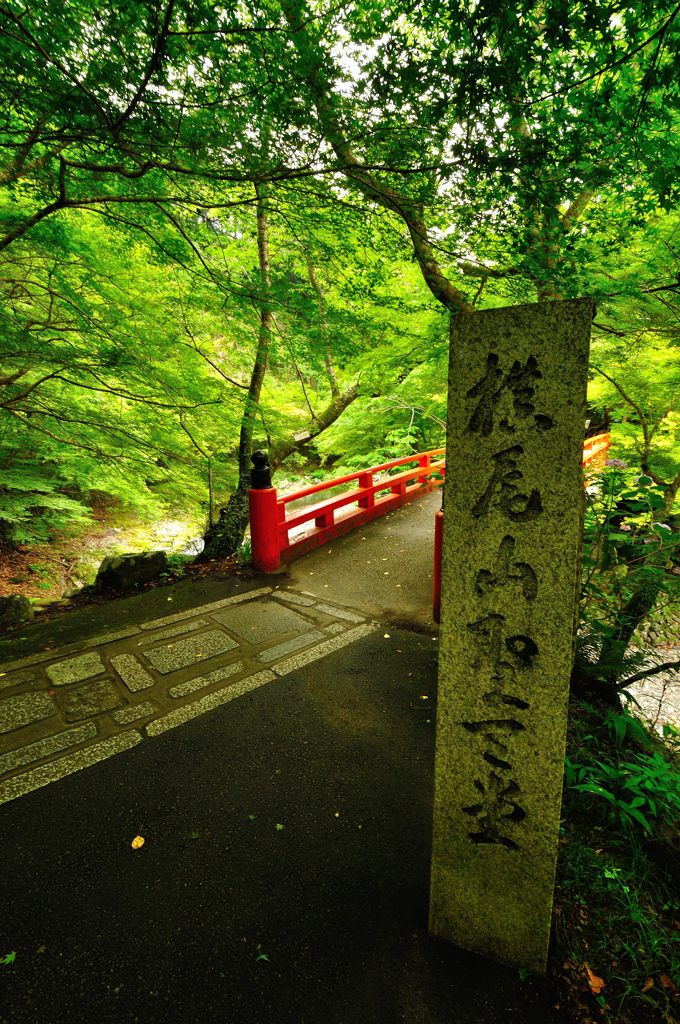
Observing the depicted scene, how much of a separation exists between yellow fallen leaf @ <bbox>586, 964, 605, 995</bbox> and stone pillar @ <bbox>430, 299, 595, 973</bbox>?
21cm

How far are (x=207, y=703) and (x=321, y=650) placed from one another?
1228mm

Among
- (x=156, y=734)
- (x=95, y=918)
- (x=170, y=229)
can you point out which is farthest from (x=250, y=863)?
(x=170, y=229)

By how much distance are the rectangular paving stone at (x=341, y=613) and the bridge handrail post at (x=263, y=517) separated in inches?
48.9

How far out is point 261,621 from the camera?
4.88 meters

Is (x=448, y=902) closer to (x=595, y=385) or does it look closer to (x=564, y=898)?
(x=564, y=898)

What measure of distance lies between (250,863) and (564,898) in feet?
5.18

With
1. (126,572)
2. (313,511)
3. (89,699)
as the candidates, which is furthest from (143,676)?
(313,511)

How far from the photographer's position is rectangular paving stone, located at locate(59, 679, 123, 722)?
10.9 feet

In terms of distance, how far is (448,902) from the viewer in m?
1.94

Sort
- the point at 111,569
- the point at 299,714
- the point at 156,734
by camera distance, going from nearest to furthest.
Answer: the point at 156,734
the point at 299,714
the point at 111,569

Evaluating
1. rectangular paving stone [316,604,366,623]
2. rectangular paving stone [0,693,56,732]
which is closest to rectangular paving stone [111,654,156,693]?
rectangular paving stone [0,693,56,732]

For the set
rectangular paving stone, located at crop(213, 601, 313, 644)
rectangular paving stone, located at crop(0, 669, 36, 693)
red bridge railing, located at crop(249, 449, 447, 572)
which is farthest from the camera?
red bridge railing, located at crop(249, 449, 447, 572)

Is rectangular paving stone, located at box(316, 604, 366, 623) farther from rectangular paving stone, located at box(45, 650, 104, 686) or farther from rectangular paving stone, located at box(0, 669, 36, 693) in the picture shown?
rectangular paving stone, located at box(0, 669, 36, 693)

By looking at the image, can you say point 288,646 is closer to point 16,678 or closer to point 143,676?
point 143,676
